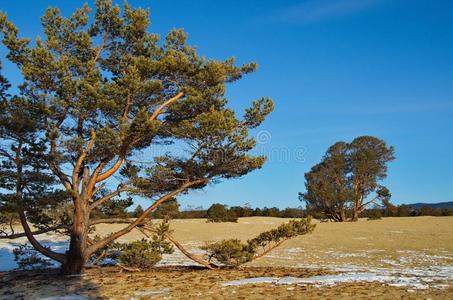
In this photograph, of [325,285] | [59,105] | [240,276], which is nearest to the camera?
[325,285]

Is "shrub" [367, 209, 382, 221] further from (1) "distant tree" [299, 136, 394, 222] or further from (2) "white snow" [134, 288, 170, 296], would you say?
(2) "white snow" [134, 288, 170, 296]

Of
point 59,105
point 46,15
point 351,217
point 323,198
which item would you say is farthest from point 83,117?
point 351,217

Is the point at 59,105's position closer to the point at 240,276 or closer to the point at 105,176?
the point at 105,176

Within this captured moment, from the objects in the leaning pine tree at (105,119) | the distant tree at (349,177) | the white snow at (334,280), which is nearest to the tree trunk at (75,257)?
the leaning pine tree at (105,119)

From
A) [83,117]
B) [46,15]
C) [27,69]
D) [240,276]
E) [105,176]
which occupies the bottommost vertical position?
[240,276]

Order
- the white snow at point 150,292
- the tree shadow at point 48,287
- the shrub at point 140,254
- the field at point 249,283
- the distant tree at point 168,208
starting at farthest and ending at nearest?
the distant tree at point 168,208, the shrub at point 140,254, the tree shadow at point 48,287, the white snow at point 150,292, the field at point 249,283

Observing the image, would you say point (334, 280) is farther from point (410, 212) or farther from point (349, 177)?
point (410, 212)

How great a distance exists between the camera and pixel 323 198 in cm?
4762

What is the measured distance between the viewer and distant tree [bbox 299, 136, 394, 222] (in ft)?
156

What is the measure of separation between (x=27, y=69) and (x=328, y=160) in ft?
137

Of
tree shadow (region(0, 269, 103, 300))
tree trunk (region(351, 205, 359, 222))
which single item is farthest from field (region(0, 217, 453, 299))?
tree trunk (region(351, 205, 359, 222))

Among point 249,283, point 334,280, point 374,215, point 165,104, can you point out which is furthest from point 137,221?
point 374,215

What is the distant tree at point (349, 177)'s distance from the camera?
47.5m

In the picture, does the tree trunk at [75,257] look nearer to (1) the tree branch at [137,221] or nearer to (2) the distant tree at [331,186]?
(1) the tree branch at [137,221]
